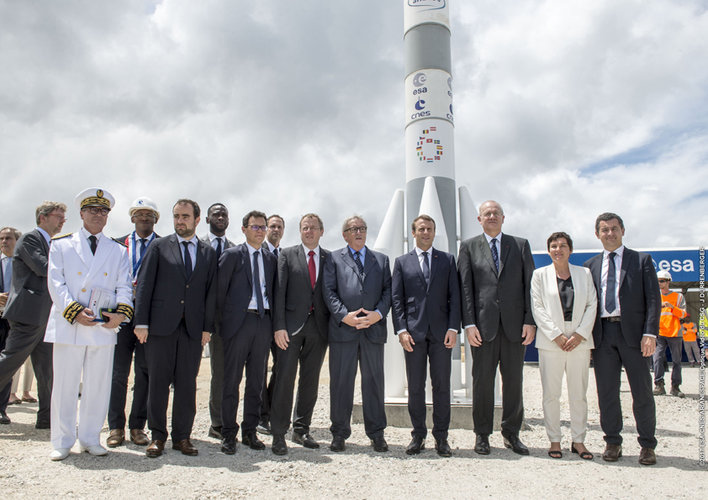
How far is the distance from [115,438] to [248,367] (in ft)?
4.41

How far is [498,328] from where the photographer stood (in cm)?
454

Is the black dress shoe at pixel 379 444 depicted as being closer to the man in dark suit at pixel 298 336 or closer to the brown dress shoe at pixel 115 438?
the man in dark suit at pixel 298 336

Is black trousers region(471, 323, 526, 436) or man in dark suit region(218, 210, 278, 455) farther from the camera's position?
black trousers region(471, 323, 526, 436)

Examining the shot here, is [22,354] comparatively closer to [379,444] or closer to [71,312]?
[71,312]

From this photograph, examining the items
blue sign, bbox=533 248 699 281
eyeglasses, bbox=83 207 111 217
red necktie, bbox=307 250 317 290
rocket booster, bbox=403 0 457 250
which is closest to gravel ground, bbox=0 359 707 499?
red necktie, bbox=307 250 317 290

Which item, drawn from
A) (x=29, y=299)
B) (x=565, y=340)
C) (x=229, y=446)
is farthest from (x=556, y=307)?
(x=29, y=299)

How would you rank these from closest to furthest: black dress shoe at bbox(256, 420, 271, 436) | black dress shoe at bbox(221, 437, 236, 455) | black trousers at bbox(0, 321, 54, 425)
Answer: black dress shoe at bbox(221, 437, 236, 455), black trousers at bbox(0, 321, 54, 425), black dress shoe at bbox(256, 420, 271, 436)

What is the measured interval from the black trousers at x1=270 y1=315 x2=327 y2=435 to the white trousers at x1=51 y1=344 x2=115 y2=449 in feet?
4.80

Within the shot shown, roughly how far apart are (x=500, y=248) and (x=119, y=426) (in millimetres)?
3953

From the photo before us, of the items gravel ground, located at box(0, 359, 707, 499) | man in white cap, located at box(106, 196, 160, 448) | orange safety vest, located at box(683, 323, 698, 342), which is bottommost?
gravel ground, located at box(0, 359, 707, 499)

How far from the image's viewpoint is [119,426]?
4.51 m

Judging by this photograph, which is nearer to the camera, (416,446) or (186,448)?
(186,448)

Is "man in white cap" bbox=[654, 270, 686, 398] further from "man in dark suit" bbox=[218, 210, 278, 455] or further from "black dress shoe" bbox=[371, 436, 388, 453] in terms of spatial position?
"man in dark suit" bbox=[218, 210, 278, 455]

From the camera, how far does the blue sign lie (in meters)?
11.7
